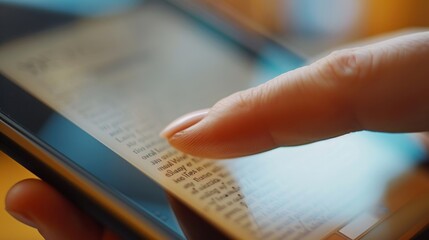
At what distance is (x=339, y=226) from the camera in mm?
473

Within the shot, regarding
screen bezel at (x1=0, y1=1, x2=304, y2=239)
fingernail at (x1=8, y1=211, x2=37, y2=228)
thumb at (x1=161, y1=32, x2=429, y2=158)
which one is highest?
thumb at (x1=161, y1=32, x2=429, y2=158)

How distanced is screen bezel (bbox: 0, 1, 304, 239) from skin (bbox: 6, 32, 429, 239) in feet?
0.09

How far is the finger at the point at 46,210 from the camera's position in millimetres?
479

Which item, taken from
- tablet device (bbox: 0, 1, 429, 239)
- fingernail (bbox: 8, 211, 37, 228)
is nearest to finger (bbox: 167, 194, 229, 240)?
tablet device (bbox: 0, 1, 429, 239)

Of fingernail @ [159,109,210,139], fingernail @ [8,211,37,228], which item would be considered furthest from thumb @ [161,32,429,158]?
fingernail @ [8,211,37,228]

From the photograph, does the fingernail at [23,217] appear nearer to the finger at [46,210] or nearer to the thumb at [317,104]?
the finger at [46,210]

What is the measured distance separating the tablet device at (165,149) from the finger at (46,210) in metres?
0.02

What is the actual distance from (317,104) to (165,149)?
12 centimetres

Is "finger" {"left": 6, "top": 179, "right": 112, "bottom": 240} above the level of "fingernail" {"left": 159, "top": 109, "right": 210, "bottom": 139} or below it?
below

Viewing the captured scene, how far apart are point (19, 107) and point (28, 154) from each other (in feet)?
Result: 0.12

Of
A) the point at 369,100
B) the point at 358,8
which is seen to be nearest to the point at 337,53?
the point at 369,100

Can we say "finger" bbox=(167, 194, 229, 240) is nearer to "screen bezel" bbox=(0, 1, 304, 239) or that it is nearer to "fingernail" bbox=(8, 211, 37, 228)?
"screen bezel" bbox=(0, 1, 304, 239)

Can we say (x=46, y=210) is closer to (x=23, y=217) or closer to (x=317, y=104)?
(x=23, y=217)

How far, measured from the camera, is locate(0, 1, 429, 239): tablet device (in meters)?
0.45
